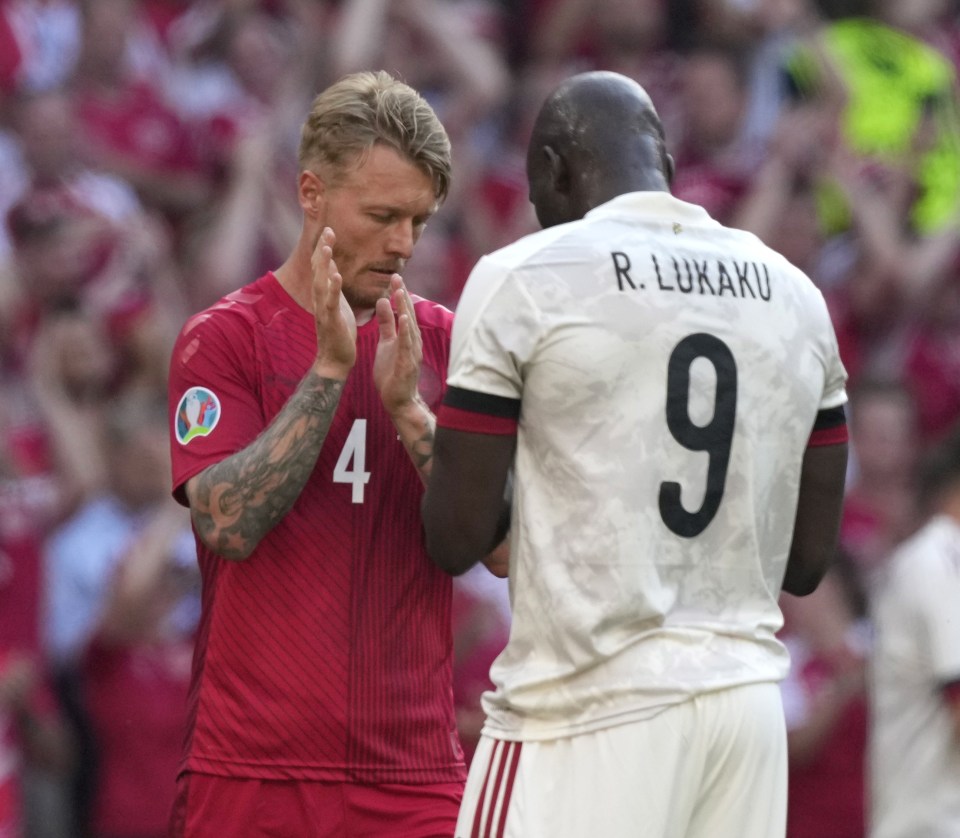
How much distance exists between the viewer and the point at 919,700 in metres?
5.71

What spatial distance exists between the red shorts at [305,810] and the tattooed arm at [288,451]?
49cm

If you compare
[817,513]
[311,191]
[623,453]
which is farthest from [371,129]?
[817,513]

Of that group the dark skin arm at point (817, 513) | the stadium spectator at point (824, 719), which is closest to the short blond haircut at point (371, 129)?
the dark skin arm at point (817, 513)

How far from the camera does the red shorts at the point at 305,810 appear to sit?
362 cm

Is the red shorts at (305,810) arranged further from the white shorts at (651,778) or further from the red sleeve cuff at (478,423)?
the red sleeve cuff at (478,423)

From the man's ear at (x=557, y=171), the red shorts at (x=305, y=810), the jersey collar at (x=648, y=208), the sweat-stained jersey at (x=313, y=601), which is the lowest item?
the red shorts at (x=305, y=810)

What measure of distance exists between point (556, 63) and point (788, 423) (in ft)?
19.2

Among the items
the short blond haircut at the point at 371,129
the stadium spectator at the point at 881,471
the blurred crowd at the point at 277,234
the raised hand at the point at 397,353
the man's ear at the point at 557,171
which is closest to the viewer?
the man's ear at the point at 557,171

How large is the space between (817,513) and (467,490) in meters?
0.77

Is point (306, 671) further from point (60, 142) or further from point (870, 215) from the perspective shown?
point (870, 215)

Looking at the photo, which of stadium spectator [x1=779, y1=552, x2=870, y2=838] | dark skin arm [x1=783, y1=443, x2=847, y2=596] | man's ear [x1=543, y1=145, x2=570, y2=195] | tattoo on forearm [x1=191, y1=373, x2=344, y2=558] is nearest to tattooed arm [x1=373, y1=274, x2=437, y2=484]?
tattoo on forearm [x1=191, y1=373, x2=344, y2=558]

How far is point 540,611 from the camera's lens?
10.8ft

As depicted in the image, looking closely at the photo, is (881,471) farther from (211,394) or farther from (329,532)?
(211,394)

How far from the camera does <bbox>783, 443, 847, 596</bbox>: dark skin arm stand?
359cm
